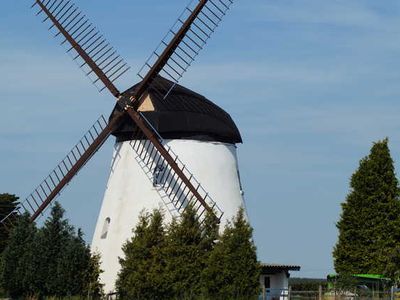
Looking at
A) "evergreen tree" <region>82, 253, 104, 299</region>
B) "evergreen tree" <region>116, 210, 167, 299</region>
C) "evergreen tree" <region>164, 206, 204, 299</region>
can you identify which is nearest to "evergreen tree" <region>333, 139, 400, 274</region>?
"evergreen tree" <region>164, 206, 204, 299</region>

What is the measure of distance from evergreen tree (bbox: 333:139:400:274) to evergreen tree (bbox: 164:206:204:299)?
7.42m

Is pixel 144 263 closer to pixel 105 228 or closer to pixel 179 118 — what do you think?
pixel 105 228

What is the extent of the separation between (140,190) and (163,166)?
1.38 meters

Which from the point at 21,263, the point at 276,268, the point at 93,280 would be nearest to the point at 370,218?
the point at 276,268

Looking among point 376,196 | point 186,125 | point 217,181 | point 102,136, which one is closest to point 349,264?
point 376,196

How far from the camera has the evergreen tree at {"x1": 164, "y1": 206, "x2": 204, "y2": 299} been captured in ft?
110

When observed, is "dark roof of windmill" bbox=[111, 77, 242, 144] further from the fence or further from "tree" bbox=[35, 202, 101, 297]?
the fence

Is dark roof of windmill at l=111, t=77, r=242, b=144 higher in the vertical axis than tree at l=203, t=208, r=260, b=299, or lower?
higher

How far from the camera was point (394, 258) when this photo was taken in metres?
35.2

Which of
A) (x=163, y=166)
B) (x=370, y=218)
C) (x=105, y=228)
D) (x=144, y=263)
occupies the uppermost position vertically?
(x=163, y=166)

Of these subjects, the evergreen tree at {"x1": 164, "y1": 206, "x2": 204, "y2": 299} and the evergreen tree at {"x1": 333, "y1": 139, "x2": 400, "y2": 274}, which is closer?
the evergreen tree at {"x1": 164, "y1": 206, "x2": 204, "y2": 299}

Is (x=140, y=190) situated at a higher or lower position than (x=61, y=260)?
higher

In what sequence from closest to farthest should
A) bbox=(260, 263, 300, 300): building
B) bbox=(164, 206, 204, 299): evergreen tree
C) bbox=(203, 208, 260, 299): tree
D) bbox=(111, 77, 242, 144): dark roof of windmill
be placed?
1. bbox=(203, 208, 260, 299): tree
2. bbox=(164, 206, 204, 299): evergreen tree
3. bbox=(111, 77, 242, 144): dark roof of windmill
4. bbox=(260, 263, 300, 300): building

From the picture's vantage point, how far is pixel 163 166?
37.8m
